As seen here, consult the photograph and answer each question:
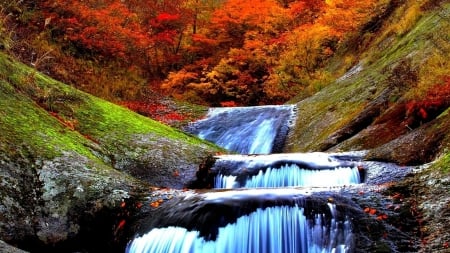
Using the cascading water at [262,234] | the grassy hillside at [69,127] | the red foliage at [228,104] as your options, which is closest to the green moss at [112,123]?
the grassy hillside at [69,127]

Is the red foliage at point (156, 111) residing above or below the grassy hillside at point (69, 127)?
above

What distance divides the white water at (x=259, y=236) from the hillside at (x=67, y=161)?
112cm

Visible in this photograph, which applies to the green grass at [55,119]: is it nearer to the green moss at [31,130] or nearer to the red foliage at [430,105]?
the green moss at [31,130]

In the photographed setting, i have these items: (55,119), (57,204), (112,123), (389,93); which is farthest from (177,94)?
(57,204)

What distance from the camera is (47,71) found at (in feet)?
49.7

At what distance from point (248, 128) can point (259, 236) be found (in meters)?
10.4

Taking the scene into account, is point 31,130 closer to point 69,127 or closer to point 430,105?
point 69,127

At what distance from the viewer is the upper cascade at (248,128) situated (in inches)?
605

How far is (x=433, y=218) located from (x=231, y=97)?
20.8 meters

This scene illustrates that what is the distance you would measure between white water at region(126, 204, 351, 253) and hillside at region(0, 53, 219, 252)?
3.67ft

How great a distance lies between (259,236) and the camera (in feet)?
20.9

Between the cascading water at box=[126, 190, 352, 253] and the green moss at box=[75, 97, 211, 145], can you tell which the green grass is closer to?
the green moss at box=[75, 97, 211, 145]

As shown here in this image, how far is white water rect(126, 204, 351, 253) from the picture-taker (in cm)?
616

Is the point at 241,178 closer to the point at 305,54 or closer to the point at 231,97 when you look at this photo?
the point at 305,54
